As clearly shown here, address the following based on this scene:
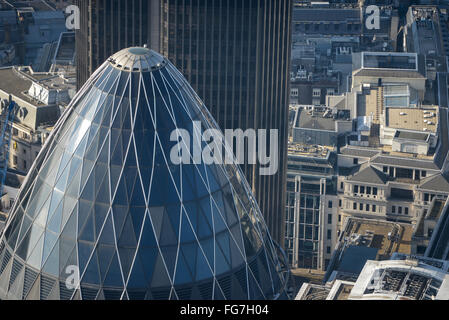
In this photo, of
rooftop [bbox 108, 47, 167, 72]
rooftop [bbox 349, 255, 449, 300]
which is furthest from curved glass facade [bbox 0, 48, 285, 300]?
rooftop [bbox 349, 255, 449, 300]

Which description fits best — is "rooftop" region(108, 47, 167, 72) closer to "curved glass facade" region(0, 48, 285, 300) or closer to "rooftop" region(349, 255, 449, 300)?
"curved glass facade" region(0, 48, 285, 300)

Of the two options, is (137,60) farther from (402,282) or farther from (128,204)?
(402,282)

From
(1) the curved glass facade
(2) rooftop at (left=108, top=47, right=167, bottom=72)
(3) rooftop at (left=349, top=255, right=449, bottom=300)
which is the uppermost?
(2) rooftop at (left=108, top=47, right=167, bottom=72)

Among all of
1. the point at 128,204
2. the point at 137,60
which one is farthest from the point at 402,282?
the point at 137,60

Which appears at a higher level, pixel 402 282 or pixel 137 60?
pixel 137 60

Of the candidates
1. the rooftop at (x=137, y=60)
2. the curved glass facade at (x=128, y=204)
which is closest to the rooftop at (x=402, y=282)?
the curved glass facade at (x=128, y=204)

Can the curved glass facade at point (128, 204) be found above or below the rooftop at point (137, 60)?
below

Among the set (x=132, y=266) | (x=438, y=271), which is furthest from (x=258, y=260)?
(x=438, y=271)

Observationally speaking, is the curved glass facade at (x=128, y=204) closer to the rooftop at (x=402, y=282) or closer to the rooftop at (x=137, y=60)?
the rooftop at (x=137, y=60)
